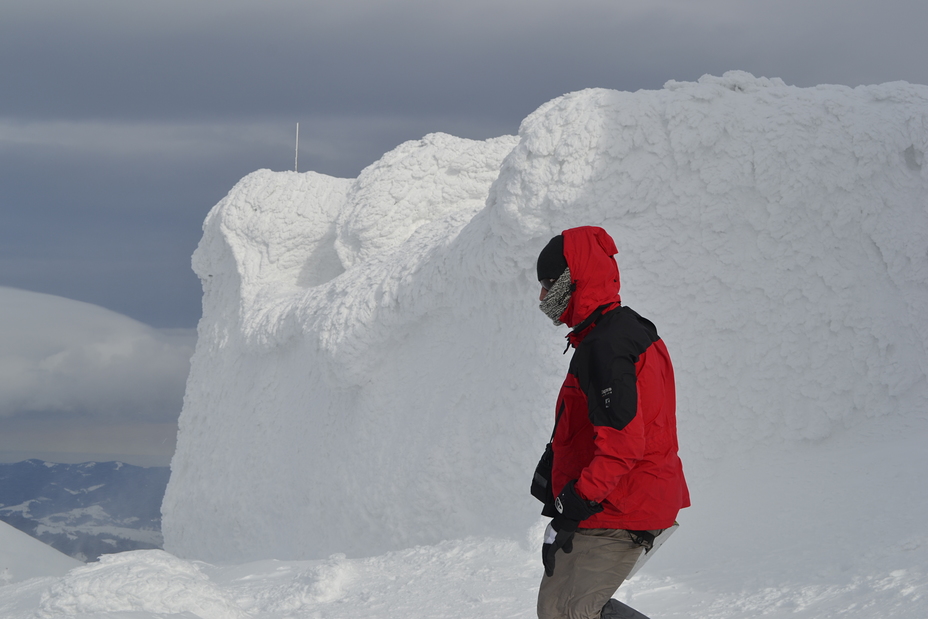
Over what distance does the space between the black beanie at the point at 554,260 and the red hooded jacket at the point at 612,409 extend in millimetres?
24

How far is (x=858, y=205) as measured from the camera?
17.0ft

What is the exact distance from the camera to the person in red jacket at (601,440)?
2.19 m

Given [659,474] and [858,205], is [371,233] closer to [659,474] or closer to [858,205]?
[858,205]

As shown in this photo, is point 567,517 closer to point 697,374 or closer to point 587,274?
point 587,274

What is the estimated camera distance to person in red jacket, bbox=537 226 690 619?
2.19 m

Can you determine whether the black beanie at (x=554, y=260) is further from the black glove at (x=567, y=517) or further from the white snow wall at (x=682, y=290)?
the white snow wall at (x=682, y=290)

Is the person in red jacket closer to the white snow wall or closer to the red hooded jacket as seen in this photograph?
the red hooded jacket

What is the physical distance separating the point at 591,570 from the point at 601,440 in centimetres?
46

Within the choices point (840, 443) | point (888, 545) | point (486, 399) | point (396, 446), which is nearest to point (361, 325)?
point (396, 446)

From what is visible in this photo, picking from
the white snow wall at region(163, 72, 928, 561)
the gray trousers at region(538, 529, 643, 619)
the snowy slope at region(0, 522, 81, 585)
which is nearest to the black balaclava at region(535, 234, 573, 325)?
the gray trousers at region(538, 529, 643, 619)

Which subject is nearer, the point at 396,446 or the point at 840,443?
the point at 840,443

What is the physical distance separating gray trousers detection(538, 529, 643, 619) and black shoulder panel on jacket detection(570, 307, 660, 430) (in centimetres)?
41

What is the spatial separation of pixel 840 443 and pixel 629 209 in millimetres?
2123

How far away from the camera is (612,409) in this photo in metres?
2.19
